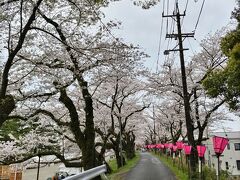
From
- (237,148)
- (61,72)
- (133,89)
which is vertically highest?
(133,89)

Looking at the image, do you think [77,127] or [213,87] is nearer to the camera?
[213,87]

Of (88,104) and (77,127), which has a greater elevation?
(88,104)

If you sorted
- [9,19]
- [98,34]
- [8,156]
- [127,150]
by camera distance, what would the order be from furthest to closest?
[127,150] < [8,156] < [98,34] < [9,19]

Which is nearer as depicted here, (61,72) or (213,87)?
(213,87)

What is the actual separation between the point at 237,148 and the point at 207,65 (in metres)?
34.4

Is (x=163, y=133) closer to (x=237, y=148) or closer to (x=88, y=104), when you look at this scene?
(x=237, y=148)

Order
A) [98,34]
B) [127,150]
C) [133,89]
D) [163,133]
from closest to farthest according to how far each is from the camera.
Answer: [98,34] < [133,89] < [127,150] < [163,133]

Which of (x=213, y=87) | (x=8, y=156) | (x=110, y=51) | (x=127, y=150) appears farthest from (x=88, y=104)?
(x=127, y=150)

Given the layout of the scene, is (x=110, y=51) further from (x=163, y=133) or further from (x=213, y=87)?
(x=163, y=133)

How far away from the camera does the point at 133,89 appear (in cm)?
2755

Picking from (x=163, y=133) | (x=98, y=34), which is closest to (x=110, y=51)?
(x=98, y=34)

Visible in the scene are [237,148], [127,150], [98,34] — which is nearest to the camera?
[98,34]

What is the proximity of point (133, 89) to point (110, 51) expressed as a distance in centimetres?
1721

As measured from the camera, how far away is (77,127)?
13.0 m
